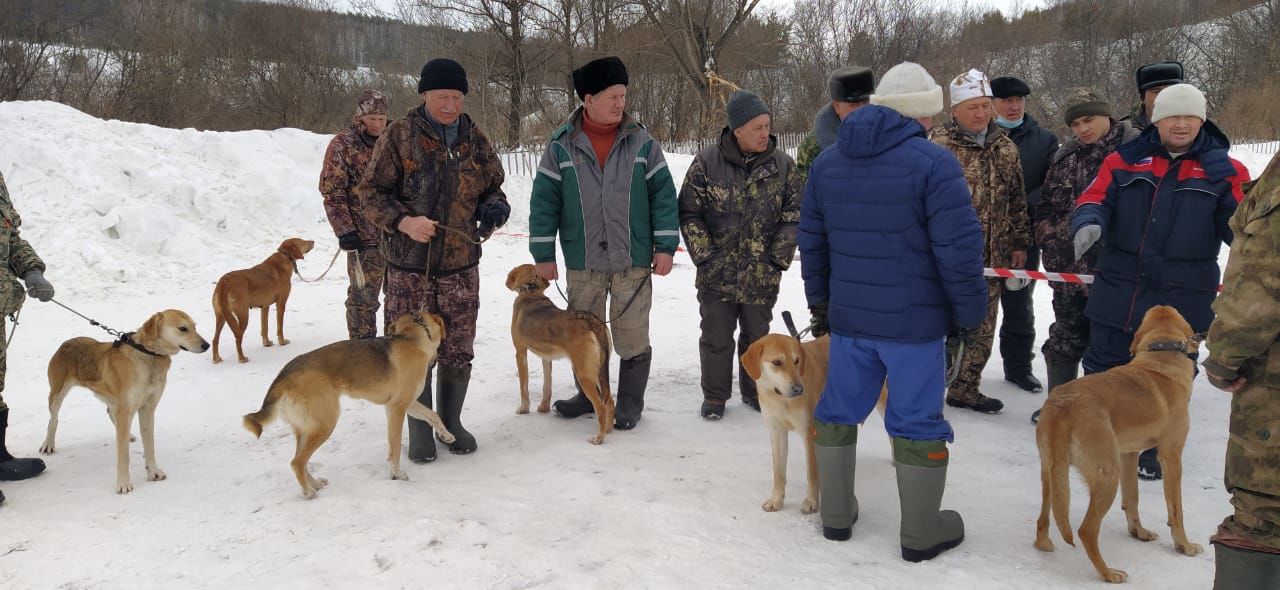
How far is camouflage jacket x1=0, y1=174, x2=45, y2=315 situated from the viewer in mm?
4035

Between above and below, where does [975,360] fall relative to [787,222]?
below

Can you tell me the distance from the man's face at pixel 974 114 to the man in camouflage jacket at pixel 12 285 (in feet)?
17.8

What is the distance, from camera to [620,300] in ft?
15.8

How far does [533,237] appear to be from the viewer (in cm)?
468

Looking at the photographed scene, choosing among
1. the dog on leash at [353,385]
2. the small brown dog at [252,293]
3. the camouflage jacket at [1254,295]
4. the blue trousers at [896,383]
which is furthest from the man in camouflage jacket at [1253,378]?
the small brown dog at [252,293]

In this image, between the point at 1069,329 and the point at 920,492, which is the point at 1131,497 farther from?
the point at 1069,329

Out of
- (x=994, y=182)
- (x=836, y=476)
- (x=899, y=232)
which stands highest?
(x=994, y=182)

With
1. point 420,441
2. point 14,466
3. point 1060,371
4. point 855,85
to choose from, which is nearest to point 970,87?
point 855,85

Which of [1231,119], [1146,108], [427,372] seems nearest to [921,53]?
[1231,119]

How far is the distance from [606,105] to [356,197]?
7.94 ft

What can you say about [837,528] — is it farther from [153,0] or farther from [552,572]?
[153,0]

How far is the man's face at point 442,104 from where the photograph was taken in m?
4.09

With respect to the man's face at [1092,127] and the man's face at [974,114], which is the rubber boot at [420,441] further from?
the man's face at [1092,127]

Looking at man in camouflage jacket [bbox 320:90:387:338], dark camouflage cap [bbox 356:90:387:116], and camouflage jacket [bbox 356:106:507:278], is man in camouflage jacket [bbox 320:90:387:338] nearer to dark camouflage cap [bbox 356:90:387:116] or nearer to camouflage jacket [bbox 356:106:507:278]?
dark camouflage cap [bbox 356:90:387:116]
